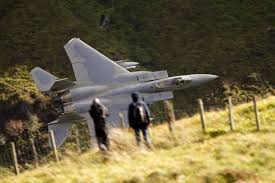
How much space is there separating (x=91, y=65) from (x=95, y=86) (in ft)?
6.94

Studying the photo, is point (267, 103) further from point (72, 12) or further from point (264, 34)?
point (72, 12)

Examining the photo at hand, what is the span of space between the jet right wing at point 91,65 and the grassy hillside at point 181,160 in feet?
44.7

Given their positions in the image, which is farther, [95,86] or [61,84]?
[95,86]

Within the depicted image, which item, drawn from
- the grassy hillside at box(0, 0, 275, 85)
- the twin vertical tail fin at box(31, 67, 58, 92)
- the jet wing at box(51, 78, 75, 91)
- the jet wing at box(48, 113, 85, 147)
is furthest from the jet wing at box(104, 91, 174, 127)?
the grassy hillside at box(0, 0, 275, 85)

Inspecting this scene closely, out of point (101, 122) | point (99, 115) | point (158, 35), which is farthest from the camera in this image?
point (158, 35)

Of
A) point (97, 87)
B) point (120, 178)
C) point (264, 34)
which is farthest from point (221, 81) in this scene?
point (120, 178)

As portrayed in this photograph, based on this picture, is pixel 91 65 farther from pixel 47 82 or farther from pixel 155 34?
pixel 155 34

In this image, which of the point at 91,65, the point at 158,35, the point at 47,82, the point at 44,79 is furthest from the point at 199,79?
the point at 158,35

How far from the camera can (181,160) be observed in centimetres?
1848

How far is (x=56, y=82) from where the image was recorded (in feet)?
114

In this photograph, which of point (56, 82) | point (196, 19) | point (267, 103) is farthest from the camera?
point (196, 19)

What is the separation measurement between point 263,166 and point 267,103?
1119cm

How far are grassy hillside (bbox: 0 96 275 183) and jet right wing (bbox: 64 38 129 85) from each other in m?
13.6

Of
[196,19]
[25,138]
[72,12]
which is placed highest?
[72,12]
